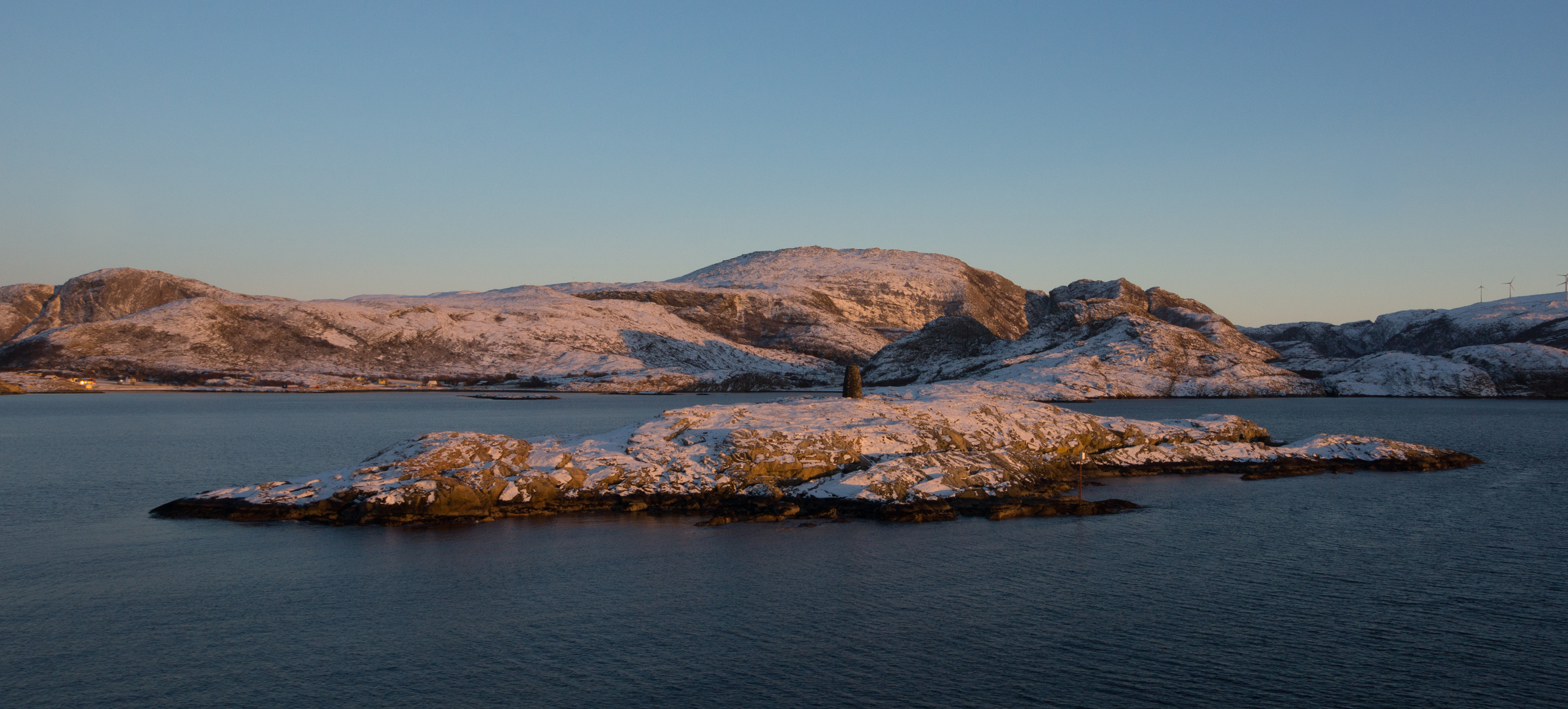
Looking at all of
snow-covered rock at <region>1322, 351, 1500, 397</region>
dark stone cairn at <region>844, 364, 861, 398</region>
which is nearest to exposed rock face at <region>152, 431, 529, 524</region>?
dark stone cairn at <region>844, 364, 861, 398</region>

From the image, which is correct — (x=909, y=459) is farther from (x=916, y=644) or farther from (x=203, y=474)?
(x=203, y=474)

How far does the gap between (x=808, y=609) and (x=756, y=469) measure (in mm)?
22839

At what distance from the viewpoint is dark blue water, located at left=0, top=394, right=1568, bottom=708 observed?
22.8 meters

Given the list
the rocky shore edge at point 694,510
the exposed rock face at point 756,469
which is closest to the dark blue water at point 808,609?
the rocky shore edge at point 694,510

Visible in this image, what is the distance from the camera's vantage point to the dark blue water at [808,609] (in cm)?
2277

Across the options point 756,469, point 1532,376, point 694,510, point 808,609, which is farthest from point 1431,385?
point 808,609

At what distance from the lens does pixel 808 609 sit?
30031mm

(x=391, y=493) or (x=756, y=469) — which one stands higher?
(x=756, y=469)

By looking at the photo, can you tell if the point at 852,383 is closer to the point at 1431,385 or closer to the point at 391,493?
the point at 391,493

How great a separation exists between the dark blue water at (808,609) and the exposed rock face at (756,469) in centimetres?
310

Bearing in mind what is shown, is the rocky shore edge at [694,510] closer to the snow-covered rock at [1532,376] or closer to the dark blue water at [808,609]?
the dark blue water at [808,609]

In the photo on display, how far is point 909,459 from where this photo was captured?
53.7 m

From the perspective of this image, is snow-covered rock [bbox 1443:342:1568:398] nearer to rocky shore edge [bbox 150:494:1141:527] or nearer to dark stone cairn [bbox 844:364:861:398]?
dark stone cairn [bbox 844:364:861:398]

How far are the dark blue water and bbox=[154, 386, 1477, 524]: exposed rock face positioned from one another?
3099 millimetres
